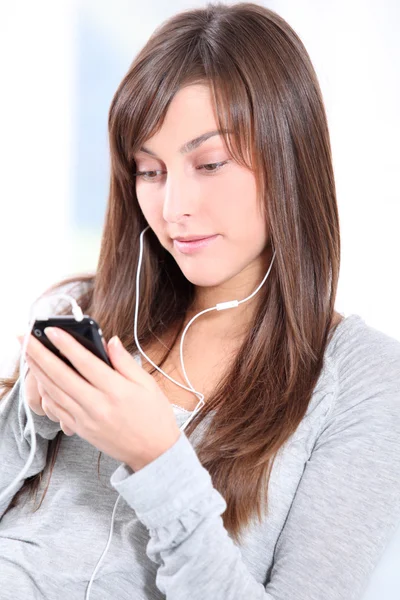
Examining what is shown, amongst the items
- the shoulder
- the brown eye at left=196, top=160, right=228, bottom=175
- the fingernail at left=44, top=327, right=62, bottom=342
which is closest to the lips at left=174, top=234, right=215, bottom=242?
the brown eye at left=196, top=160, right=228, bottom=175

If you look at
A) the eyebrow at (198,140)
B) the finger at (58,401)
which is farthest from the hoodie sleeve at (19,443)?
the eyebrow at (198,140)

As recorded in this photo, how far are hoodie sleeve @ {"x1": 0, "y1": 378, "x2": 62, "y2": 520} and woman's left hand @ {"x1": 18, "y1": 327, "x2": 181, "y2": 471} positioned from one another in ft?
1.00

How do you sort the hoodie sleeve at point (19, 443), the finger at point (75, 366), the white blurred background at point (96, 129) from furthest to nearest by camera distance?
the white blurred background at point (96, 129)
the hoodie sleeve at point (19, 443)
the finger at point (75, 366)

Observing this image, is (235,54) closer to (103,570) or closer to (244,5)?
(244,5)

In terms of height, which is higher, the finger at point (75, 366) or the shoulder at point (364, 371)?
the finger at point (75, 366)

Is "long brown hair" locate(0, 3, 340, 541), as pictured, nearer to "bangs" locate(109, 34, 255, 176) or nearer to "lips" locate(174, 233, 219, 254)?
"bangs" locate(109, 34, 255, 176)

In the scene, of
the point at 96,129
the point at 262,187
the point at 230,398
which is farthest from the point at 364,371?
the point at 96,129

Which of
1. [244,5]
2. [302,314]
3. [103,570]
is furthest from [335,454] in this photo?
[244,5]

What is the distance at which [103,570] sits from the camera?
3.79 feet

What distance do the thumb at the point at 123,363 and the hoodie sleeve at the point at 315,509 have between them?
10 cm

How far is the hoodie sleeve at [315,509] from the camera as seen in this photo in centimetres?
98

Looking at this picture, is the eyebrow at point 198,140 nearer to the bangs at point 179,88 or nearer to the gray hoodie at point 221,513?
the bangs at point 179,88

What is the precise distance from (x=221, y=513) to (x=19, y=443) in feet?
1.38

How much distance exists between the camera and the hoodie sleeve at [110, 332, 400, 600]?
0.98 metres
